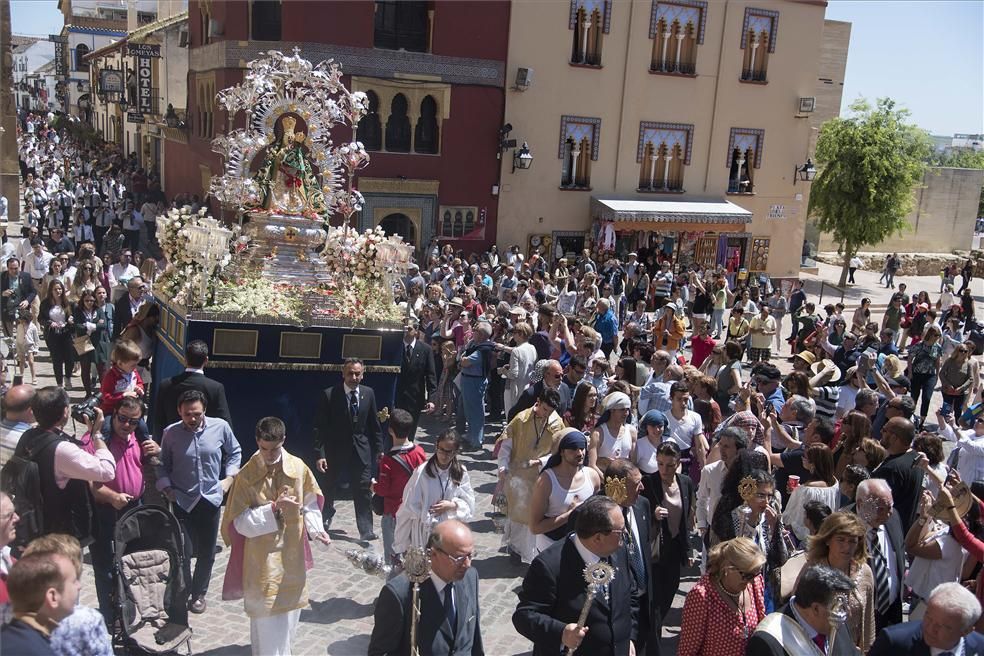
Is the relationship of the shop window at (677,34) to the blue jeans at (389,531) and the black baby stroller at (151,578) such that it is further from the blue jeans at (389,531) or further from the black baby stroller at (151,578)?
the black baby stroller at (151,578)

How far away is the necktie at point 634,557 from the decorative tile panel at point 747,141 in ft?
80.0

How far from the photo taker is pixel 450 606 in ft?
14.5

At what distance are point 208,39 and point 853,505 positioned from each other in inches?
916

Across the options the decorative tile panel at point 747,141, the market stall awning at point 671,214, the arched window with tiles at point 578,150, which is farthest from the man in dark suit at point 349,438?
the decorative tile panel at point 747,141

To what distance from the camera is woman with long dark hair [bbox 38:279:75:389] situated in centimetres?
1188

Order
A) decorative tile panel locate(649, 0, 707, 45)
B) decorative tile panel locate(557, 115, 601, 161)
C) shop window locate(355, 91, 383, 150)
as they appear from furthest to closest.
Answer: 1. decorative tile panel locate(649, 0, 707, 45)
2. decorative tile panel locate(557, 115, 601, 161)
3. shop window locate(355, 91, 383, 150)

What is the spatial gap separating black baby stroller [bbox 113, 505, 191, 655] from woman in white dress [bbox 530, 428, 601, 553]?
2.41 m

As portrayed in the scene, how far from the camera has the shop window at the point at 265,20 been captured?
73.1 ft

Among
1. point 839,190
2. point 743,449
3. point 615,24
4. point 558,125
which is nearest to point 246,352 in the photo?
point 743,449

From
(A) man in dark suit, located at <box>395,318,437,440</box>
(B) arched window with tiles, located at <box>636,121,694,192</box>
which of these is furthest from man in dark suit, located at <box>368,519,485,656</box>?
(B) arched window with tiles, located at <box>636,121,694,192</box>

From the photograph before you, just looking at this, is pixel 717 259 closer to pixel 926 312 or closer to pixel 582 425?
pixel 926 312

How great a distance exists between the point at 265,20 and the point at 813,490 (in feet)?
65.6

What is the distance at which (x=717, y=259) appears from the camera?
2838 cm

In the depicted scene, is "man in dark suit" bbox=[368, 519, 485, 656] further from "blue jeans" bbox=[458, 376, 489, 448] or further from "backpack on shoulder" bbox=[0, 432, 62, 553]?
"blue jeans" bbox=[458, 376, 489, 448]
